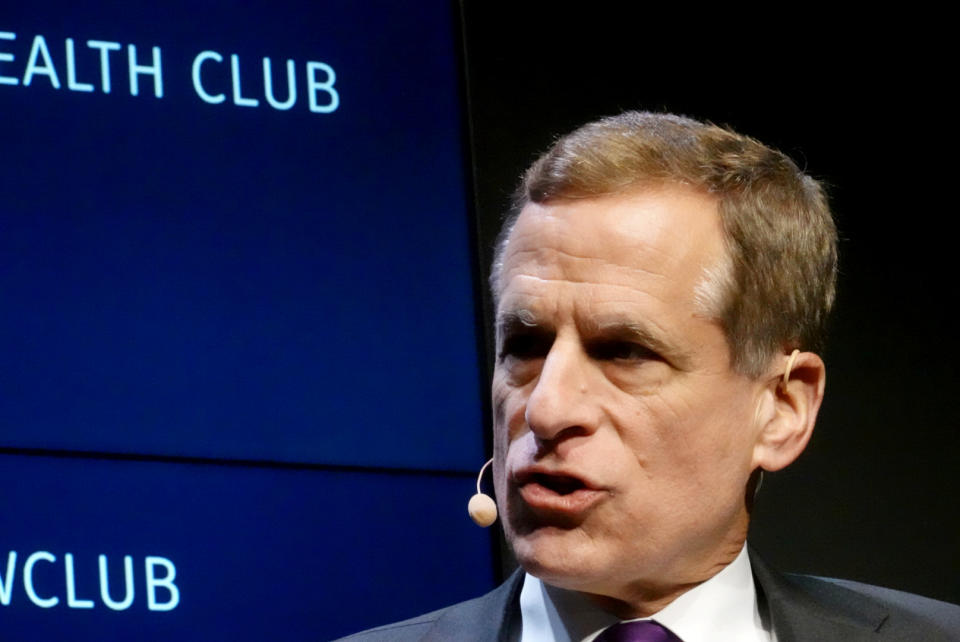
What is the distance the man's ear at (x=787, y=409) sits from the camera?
212cm

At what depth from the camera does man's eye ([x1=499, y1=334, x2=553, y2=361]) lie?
2.05m

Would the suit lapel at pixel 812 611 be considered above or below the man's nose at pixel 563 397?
below

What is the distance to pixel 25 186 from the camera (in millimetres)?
2904

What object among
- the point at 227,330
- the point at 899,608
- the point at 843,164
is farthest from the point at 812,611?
the point at 843,164

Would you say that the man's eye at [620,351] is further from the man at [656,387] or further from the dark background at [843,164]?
the dark background at [843,164]

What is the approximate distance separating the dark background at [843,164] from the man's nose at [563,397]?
1.21 metres

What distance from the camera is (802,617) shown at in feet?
6.97

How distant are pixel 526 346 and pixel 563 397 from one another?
0.15 metres

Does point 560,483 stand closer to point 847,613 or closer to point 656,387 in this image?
point 656,387

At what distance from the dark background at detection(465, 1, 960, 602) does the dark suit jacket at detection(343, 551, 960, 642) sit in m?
0.98

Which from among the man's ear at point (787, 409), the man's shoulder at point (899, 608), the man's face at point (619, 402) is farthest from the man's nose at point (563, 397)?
the man's shoulder at point (899, 608)

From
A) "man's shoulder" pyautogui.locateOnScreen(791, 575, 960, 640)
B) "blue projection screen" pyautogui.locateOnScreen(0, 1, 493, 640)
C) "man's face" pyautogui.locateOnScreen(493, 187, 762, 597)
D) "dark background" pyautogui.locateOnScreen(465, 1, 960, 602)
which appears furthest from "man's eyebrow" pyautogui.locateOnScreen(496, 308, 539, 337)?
"dark background" pyautogui.locateOnScreen(465, 1, 960, 602)

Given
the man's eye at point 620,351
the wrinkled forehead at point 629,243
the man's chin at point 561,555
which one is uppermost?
the wrinkled forehead at point 629,243

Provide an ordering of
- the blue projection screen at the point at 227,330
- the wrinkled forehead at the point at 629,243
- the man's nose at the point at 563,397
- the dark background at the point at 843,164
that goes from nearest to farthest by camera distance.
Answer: the man's nose at the point at 563,397 → the wrinkled forehead at the point at 629,243 → the blue projection screen at the point at 227,330 → the dark background at the point at 843,164
